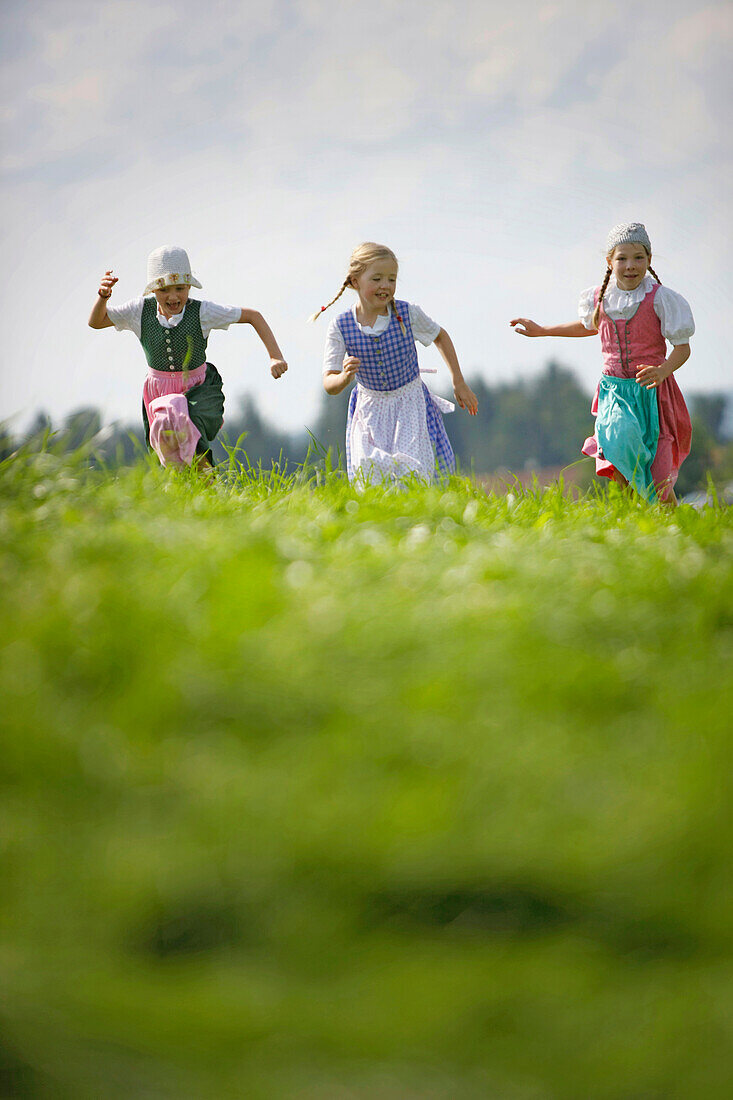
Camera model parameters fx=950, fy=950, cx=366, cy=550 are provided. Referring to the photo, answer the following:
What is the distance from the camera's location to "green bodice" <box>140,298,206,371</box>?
18.5 feet

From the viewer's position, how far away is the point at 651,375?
18.5ft

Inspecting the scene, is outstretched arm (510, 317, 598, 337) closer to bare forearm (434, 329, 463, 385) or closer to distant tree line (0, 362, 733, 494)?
bare forearm (434, 329, 463, 385)

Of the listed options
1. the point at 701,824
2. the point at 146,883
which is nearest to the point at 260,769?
the point at 146,883

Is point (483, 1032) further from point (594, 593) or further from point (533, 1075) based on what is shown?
point (594, 593)

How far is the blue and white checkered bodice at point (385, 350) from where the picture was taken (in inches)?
235

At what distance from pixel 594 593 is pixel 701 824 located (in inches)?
38.3

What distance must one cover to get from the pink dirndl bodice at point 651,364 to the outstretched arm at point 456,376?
0.82 metres

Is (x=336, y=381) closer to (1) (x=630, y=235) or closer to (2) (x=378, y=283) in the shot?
(2) (x=378, y=283)

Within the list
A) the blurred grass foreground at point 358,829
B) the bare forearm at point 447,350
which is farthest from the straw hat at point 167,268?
the blurred grass foreground at point 358,829

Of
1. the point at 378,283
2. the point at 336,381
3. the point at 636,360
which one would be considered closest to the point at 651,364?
the point at 636,360

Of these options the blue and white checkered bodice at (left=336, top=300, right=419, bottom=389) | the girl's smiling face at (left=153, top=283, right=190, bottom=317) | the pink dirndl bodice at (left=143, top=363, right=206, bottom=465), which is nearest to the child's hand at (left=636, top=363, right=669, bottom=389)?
the blue and white checkered bodice at (left=336, top=300, right=419, bottom=389)

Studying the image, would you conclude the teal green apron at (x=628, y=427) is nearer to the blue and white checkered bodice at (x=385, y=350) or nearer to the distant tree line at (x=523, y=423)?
the blue and white checkered bodice at (x=385, y=350)

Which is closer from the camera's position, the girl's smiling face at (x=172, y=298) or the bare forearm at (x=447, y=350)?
the girl's smiling face at (x=172, y=298)

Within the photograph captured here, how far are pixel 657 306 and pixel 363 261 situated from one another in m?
1.83
